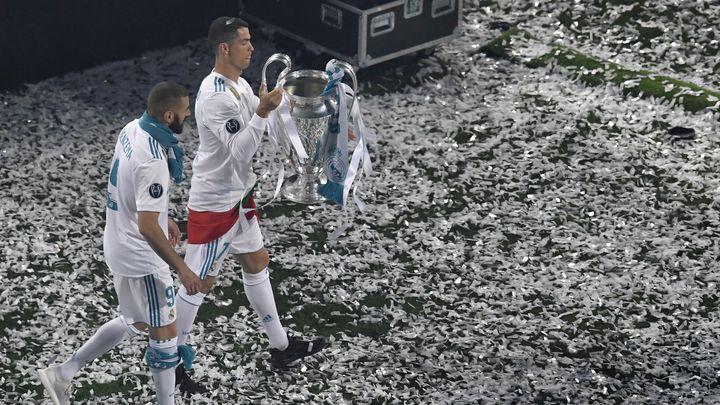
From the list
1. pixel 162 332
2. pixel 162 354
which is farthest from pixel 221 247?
pixel 162 354

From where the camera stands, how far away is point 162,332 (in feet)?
32.1

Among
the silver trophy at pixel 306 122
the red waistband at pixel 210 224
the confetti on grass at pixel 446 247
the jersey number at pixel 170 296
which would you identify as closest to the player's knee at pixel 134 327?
the jersey number at pixel 170 296

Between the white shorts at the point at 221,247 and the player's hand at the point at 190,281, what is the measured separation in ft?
2.17

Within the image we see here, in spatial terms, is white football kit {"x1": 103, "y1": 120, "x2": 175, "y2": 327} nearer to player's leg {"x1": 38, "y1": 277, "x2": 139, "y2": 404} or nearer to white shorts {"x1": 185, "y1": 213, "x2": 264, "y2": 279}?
player's leg {"x1": 38, "y1": 277, "x2": 139, "y2": 404}

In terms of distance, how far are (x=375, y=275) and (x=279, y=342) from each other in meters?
1.56

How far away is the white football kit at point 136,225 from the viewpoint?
9.26 meters

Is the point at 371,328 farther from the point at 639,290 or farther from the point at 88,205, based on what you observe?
the point at 88,205

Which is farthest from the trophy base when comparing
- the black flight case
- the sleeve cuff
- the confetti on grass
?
the black flight case

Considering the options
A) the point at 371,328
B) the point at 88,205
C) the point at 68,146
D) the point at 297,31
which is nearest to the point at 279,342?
the point at 371,328

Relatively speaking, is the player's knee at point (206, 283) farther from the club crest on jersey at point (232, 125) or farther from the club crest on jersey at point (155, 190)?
the club crest on jersey at point (155, 190)

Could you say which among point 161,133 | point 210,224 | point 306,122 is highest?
point 161,133

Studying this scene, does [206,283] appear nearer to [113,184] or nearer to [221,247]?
[221,247]

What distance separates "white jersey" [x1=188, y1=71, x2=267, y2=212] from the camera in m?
9.84

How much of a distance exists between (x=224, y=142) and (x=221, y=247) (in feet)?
2.85
